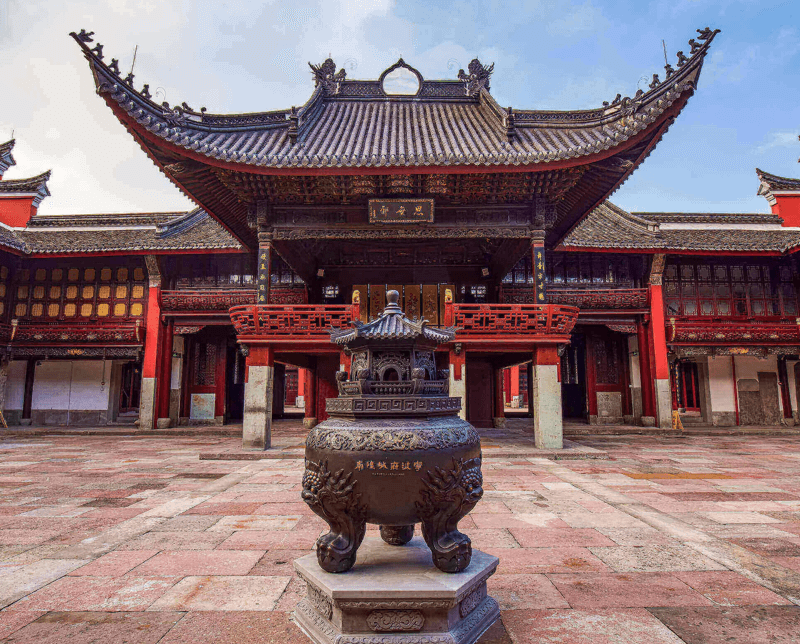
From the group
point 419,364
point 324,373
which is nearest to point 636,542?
point 419,364

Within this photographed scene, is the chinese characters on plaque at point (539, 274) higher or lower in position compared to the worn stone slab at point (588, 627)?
higher

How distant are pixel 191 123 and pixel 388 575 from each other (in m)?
10.4

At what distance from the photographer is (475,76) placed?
1437 centimetres

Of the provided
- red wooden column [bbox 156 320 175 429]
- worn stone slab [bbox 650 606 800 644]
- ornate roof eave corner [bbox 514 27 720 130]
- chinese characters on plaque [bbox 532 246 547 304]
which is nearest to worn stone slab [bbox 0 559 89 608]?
worn stone slab [bbox 650 606 800 644]

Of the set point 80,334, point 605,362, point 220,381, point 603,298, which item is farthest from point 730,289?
point 80,334

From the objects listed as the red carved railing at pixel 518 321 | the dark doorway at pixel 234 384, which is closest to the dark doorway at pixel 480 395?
the red carved railing at pixel 518 321

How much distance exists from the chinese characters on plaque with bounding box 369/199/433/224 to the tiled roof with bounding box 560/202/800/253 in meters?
A: 5.04

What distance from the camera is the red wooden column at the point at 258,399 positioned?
9.88 metres

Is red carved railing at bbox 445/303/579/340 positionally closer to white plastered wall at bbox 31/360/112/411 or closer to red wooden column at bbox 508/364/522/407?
white plastered wall at bbox 31/360/112/411

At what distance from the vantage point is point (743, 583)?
3.25m

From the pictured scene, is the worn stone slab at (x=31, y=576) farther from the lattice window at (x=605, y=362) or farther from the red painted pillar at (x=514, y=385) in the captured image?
the red painted pillar at (x=514, y=385)

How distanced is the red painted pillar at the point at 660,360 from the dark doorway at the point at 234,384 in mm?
14238

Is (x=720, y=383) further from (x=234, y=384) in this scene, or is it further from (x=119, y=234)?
(x=119, y=234)

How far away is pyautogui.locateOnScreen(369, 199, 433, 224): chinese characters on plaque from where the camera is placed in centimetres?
1019
